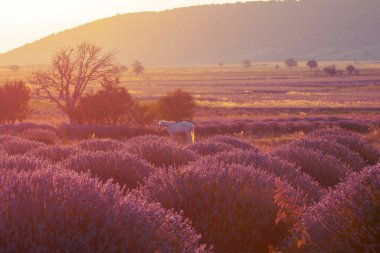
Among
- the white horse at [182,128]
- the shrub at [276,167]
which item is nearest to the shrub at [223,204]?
the shrub at [276,167]

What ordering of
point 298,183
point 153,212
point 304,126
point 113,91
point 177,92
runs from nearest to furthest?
point 153,212 → point 298,183 → point 304,126 → point 113,91 → point 177,92

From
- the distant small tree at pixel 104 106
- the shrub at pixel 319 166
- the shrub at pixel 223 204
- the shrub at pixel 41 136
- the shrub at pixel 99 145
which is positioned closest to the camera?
the shrub at pixel 223 204

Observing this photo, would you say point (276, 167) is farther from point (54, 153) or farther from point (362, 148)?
point (362, 148)

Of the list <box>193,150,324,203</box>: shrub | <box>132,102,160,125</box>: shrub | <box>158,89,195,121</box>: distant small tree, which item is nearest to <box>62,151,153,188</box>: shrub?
<box>193,150,324,203</box>: shrub

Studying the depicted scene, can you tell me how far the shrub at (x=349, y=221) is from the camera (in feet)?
16.1

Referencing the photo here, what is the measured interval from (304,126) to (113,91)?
11.7 metres

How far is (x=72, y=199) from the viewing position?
422 cm

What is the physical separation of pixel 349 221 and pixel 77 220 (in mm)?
2524

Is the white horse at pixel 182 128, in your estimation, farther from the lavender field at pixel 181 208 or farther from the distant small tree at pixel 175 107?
the distant small tree at pixel 175 107

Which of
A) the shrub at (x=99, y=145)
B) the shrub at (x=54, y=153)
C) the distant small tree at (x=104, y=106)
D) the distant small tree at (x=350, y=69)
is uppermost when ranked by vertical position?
the shrub at (x=54, y=153)

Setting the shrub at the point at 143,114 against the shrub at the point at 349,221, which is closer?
the shrub at the point at 349,221

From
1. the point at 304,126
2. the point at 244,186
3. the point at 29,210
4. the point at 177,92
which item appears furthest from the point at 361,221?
the point at 177,92

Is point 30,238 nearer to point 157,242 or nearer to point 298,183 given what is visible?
point 157,242

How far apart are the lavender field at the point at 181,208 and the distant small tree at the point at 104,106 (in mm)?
23548
